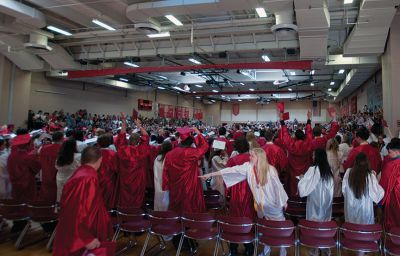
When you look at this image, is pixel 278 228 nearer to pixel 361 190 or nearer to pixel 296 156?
pixel 361 190

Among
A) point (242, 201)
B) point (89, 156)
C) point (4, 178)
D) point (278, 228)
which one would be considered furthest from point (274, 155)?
point (4, 178)

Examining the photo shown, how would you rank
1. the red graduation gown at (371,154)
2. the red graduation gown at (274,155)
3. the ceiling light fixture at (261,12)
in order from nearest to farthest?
the red graduation gown at (371,154)
the red graduation gown at (274,155)
the ceiling light fixture at (261,12)

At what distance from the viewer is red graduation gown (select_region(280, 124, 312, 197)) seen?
19.5ft

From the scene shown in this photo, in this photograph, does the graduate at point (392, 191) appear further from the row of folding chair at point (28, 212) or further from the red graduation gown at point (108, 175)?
the row of folding chair at point (28, 212)

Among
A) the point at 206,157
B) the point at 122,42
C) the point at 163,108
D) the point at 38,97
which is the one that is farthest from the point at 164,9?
the point at 163,108

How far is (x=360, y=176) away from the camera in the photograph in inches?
143

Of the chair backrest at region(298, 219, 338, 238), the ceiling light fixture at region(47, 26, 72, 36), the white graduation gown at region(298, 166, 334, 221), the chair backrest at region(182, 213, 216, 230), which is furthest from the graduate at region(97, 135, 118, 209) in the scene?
the ceiling light fixture at region(47, 26, 72, 36)

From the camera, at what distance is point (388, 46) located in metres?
8.84

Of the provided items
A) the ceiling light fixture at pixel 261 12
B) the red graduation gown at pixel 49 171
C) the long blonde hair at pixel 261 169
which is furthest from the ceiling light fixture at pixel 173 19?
the long blonde hair at pixel 261 169

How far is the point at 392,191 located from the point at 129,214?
11.4 ft

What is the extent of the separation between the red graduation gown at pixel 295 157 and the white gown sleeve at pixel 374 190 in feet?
7.41

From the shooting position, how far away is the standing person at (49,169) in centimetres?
501

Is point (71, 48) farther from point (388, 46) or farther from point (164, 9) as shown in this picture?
point (388, 46)

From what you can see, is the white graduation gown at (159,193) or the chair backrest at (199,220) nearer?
the chair backrest at (199,220)
